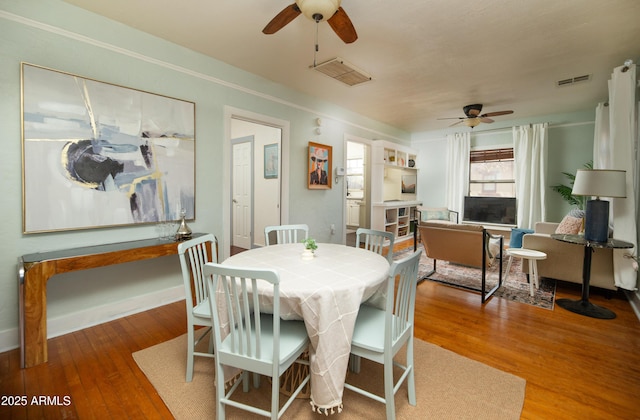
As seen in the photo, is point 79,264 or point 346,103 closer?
point 79,264

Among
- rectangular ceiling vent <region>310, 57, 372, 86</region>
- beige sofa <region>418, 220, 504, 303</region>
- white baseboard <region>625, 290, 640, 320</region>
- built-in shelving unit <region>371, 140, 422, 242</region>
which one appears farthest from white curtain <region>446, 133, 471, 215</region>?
rectangular ceiling vent <region>310, 57, 372, 86</region>

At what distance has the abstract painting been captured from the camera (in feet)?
7.15

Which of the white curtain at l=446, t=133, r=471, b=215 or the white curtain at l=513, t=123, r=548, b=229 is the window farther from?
the white curtain at l=513, t=123, r=548, b=229

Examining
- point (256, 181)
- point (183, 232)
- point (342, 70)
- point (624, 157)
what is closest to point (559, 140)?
point (624, 157)

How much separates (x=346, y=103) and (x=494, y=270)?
11.6ft

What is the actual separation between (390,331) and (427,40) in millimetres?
2718

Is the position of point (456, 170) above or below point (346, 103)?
below

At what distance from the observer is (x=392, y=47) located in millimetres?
2910

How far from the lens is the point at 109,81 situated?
2.51 m

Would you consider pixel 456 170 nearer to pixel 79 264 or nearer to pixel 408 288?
pixel 408 288

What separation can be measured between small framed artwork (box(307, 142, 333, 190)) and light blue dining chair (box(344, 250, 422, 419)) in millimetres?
2953

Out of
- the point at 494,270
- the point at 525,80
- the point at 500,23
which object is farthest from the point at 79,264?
the point at 525,80

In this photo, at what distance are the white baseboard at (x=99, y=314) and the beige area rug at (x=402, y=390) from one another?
2.48 feet

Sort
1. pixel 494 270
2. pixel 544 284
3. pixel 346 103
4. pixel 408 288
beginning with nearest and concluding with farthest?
pixel 408 288 < pixel 544 284 < pixel 494 270 < pixel 346 103
